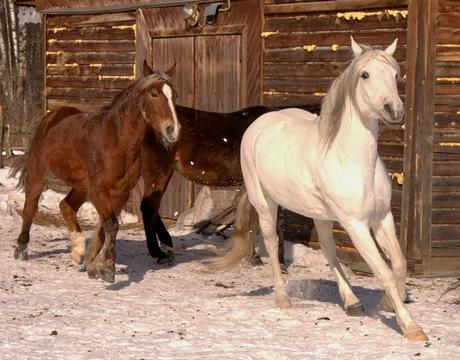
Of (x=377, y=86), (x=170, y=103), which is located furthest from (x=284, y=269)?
(x=377, y=86)

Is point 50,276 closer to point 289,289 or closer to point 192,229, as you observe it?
point 289,289

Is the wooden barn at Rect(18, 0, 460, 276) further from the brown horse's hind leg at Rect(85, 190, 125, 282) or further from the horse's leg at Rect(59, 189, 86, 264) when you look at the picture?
the brown horse's hind leg at Rect(85, 190, 125, 282)

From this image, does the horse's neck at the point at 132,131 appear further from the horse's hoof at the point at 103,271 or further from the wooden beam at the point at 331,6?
the wooden beam at the point at 331,6

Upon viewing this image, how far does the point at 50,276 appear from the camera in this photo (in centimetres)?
969

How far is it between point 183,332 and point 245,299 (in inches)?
59.7

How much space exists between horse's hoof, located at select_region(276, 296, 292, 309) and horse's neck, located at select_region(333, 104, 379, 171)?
154 centimetres

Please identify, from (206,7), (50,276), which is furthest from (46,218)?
(50,276)

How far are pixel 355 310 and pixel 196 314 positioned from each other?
1335mm

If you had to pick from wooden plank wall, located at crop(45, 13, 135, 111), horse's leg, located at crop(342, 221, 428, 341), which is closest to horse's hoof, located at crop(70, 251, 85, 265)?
horse's leg, located at crop(342, 221, 428, 341)

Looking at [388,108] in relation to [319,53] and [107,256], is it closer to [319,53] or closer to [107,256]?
[107,256]

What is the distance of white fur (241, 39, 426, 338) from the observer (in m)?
7.08

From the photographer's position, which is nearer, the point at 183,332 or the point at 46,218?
the point at 183,332

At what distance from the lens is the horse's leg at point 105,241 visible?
9.02m

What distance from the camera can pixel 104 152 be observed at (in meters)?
9.32
